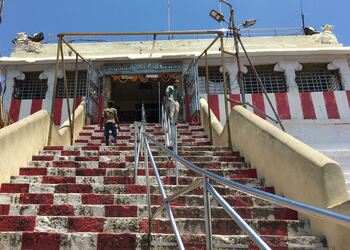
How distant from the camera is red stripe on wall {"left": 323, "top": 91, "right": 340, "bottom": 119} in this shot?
11.0 m

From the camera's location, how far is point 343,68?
11875 millimetres

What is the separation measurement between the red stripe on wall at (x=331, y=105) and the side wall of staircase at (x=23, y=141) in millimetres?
7556

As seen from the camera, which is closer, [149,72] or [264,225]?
[264,225]

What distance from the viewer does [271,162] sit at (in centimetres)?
492

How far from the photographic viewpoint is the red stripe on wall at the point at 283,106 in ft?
36.5

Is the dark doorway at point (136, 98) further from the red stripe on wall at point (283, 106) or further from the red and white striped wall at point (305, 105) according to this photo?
the red stripe on wall at point (283, 106)

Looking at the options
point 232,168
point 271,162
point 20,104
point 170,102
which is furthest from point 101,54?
point 271,162

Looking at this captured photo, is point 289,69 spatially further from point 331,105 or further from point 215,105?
point 215,105

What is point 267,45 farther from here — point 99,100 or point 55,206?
point 55,206

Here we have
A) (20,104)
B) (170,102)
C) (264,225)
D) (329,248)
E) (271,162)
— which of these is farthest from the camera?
(20,104)

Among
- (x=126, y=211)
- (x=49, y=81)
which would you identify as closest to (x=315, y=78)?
(x=49, y=81)

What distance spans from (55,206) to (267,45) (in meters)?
10.7

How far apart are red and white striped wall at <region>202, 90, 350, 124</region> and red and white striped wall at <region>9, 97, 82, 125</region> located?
14.3ft

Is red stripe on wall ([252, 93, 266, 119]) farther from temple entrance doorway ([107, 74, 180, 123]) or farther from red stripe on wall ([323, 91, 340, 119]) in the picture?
temple entrance doorway ([107, 74, 180, 123])
